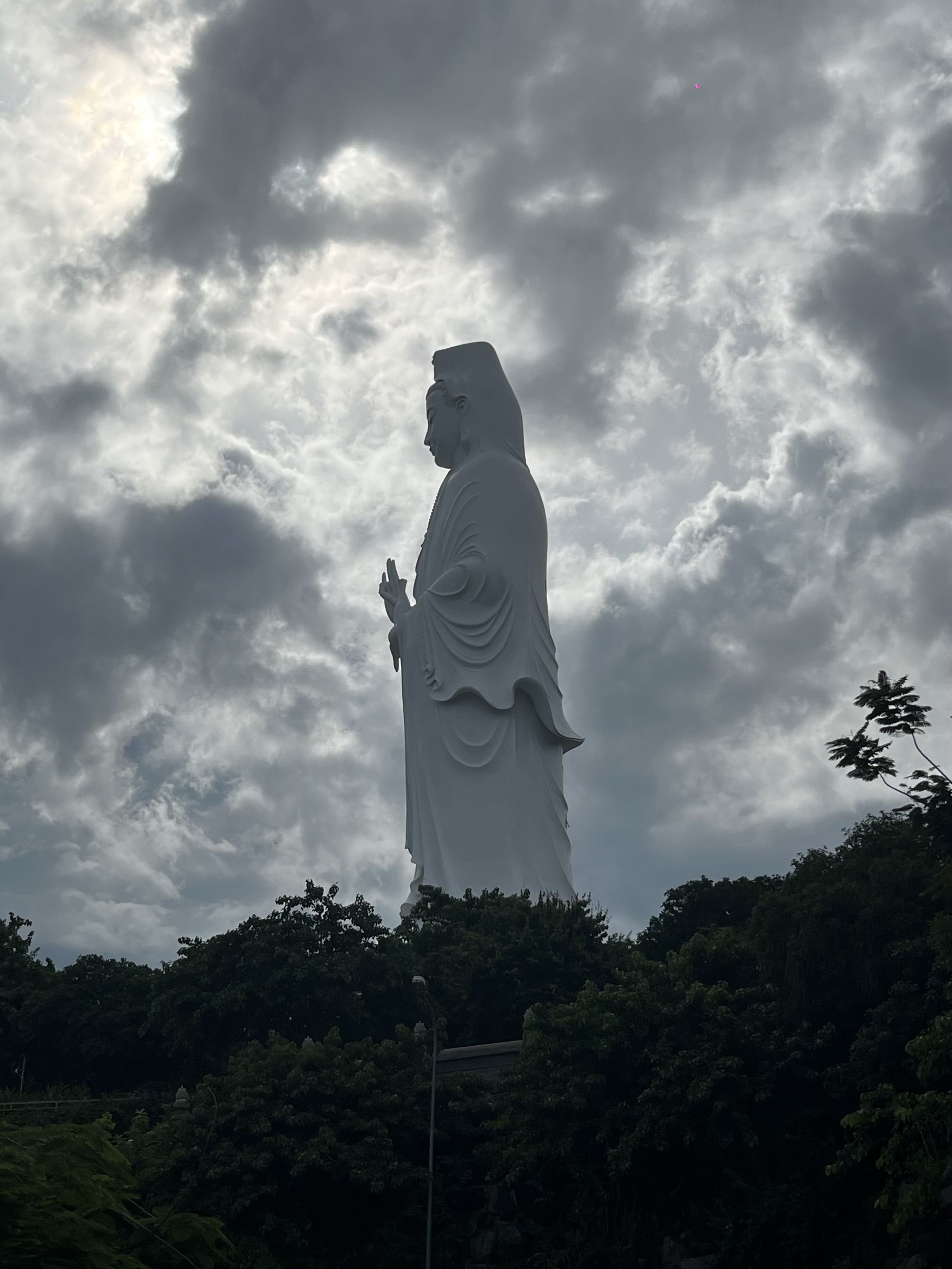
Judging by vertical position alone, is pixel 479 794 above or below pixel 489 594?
below

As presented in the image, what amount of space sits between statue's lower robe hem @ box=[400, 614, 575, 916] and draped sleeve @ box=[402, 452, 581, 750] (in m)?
0.27

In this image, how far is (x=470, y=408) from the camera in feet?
88.5

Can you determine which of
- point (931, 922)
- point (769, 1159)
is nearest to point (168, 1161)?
point (769, 1159)

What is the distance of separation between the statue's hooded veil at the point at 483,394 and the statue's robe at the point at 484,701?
517 mm

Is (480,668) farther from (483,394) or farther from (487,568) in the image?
(483,394)

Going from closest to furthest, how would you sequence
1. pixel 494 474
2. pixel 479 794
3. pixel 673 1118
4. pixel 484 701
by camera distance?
pixel 673 1118
pixel 479 794
pixel 484 701
pixel 494 474

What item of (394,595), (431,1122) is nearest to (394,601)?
(394,595)

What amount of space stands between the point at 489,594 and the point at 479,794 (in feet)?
11.5

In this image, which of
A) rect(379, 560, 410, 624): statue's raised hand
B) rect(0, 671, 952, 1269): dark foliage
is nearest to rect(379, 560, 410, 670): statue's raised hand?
rect(379, 560, 410, 624): statue's raised hand

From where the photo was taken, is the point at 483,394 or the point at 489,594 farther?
the point at 483,394

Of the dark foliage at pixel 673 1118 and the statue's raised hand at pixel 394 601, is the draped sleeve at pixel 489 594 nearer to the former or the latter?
the statue's raised hand at pixel 394 601

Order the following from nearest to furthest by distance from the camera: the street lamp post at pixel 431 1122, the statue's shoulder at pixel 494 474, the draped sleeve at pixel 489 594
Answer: the street lamp post at pixel 431 1122, the draped sleeve at pixel 489 594, the statue's shoulder at pixel 494 474

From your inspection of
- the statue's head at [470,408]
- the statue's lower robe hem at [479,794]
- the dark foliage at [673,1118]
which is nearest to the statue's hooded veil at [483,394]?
the statue's head at [470,408]

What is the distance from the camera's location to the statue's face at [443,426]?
88.9ft
